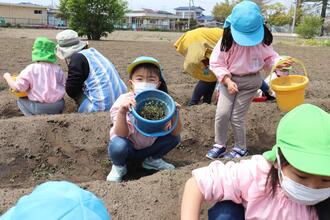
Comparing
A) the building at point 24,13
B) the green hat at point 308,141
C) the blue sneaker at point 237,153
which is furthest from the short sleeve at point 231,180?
the building at point 24,13

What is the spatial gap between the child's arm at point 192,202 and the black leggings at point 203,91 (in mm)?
3680

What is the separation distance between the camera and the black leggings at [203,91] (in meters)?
5.62

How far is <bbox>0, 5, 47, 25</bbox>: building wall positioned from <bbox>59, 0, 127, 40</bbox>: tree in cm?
3751

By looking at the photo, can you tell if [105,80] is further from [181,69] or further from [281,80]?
[181,69]

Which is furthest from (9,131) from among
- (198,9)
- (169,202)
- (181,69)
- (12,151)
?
(198,9)

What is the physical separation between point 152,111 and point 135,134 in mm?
404

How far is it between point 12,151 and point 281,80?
2651mm

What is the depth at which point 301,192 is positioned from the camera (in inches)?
70.6

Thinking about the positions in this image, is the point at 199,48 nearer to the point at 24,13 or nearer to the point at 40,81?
the point at 40,81

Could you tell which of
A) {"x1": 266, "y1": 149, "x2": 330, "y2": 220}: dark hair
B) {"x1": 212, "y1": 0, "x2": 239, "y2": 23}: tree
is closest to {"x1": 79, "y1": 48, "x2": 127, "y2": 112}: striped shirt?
{"x1": 266, "y1": 149, "x2": 330, "y2": 220}: dark hair

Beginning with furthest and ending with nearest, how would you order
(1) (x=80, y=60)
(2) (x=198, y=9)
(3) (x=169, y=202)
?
(2) (x=198, y=9) → (1) (x=80, y=60) → (3) (x=169, y=202)

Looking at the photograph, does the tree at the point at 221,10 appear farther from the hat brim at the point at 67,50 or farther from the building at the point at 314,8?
the hat brim at the point at 67,50

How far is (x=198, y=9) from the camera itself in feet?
307

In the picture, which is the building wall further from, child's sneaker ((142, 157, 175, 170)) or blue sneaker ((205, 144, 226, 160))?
child's sneaker ((142, 157, 175, 170))
